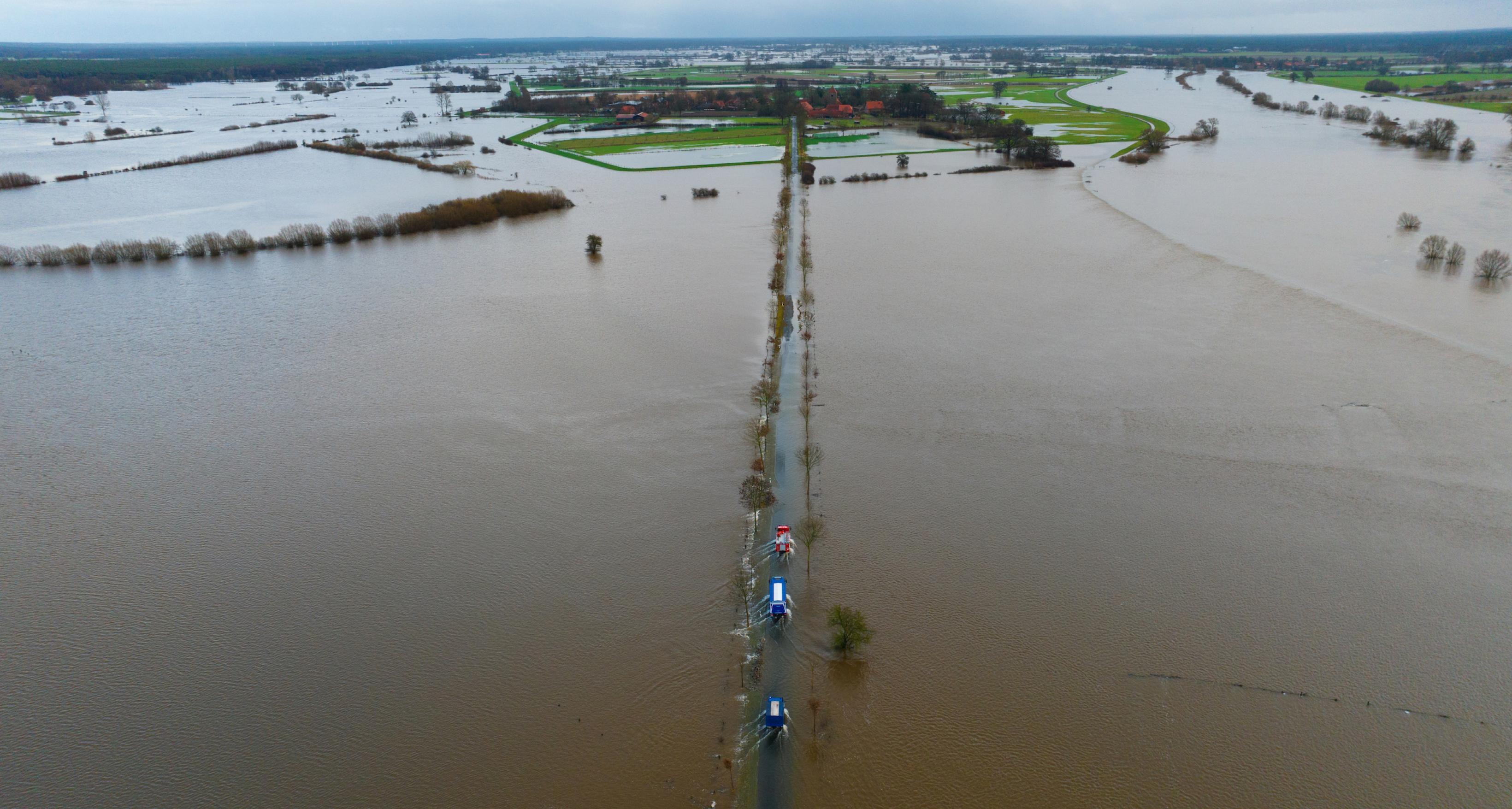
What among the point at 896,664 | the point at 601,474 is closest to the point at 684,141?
the point at 601,474

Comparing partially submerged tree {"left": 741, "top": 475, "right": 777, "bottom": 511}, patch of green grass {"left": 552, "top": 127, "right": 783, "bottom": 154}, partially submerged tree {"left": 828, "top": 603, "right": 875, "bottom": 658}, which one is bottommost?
partially submerged tree {"left": 828, "top": 603, "right": 875, "bottom": 658}

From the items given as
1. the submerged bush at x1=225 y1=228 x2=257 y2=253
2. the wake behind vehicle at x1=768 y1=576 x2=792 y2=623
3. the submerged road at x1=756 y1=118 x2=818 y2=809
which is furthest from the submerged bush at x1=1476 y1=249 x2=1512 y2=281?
the submerged bush at x1=225 y1=228 x2=257 y2=253

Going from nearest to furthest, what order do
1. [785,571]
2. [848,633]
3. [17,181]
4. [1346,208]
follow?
[848,633] → [785,571] → [1346,208] → [17,181]

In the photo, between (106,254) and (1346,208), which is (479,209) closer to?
(106,254)

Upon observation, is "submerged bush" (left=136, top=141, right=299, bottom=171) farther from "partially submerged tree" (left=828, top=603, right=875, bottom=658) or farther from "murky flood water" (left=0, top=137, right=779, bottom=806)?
"partially submerged tree" (left=828, top=603, right=875, bottom=658)

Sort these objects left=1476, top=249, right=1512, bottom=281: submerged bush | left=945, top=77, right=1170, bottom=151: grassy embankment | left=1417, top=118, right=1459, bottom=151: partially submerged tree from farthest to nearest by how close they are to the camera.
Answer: left=945, top=77, right=1170, bottom=151: grassy embankment
left=1417, top=118, right=1459, bottom=151: partially submerged tree
left=1476, top=249, right=1512, bottom=281: submerged bush

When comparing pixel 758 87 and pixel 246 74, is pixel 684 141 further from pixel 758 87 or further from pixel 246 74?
pixel 246 74

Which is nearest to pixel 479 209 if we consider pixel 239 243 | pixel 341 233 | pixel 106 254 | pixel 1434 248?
pixel 341 233
